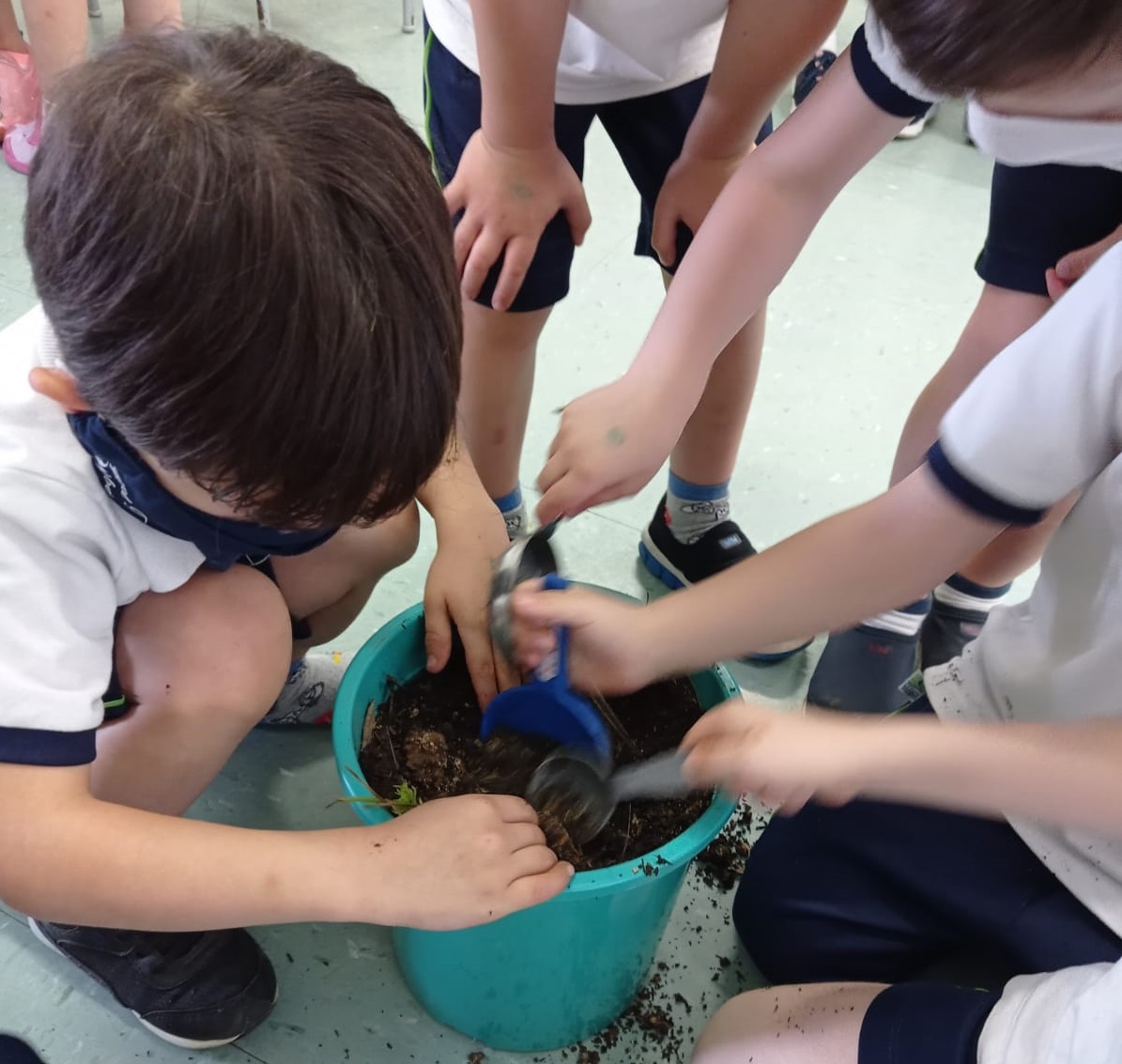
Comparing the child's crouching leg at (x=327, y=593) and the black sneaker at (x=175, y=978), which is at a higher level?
the child's crouching leg at (x=327, y=593)

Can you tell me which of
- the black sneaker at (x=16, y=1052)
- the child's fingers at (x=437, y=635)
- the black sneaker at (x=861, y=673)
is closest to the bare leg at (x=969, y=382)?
the black sneaker at (x=861, y=673)

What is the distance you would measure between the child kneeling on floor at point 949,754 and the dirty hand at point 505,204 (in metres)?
0.32

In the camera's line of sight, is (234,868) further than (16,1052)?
No

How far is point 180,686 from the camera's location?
0.66m

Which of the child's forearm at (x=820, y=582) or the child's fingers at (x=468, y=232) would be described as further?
the child's fingers at (x=468, y=232)

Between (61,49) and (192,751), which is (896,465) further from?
(61,49)

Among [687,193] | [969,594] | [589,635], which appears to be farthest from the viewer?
Result: [969,594]

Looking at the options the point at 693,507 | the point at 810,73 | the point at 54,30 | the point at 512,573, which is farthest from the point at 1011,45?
the point at 810,73

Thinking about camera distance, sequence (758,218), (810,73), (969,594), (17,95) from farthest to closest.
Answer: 1. (810,73)
2. (17,95)
3. (969,594)
4. (758,218)

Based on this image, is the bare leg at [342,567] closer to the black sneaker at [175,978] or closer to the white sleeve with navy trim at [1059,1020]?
the black sneaker at [175,978]

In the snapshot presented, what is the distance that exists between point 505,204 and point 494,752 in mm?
447

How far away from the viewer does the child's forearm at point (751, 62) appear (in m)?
0.78

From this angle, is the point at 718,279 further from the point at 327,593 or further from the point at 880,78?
the point at 327,593

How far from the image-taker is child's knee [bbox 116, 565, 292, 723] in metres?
0.66
